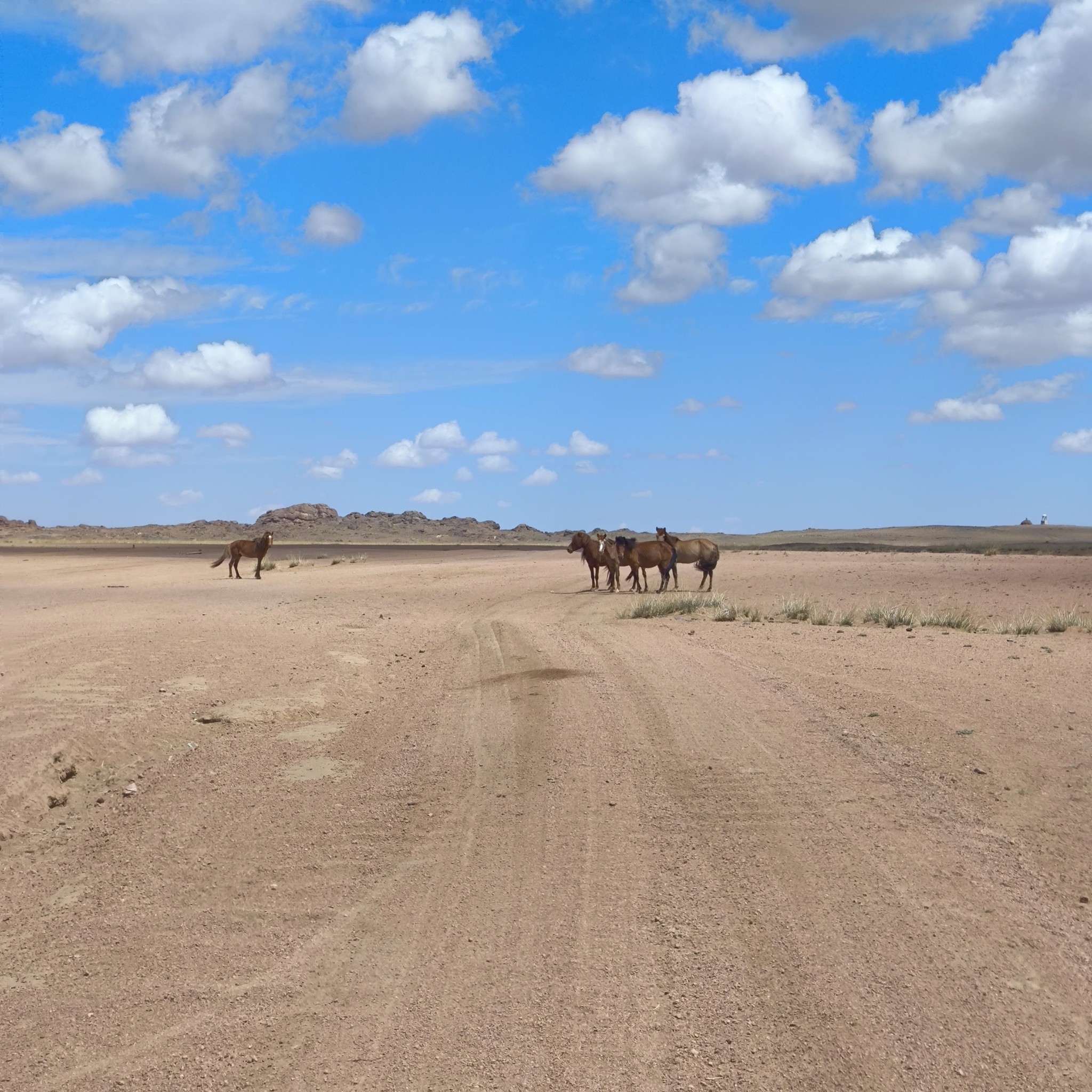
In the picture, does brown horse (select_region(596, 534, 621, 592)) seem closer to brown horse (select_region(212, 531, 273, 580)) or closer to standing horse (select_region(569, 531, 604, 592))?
standing horse (select_region(569, 531, 604, 592))

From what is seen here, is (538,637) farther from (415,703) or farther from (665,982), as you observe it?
(665,982)

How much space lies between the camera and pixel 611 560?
97.5 feet

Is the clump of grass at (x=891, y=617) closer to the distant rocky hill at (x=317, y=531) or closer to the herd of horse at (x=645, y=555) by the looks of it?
the herd of horse at (x=645, y=555)

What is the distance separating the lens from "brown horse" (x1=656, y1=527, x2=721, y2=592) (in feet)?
99.0

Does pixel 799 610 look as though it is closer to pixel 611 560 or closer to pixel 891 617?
pixel 891 617

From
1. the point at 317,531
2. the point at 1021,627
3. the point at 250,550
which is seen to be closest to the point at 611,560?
the point at 1021,627

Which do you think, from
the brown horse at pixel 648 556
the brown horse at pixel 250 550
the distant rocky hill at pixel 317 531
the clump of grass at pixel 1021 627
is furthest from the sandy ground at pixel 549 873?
the distant rocky hill at pixel 317 531

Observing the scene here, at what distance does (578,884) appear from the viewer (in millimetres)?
6668

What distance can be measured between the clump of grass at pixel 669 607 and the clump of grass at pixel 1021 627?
548 centimetres

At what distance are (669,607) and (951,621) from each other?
5.58 metres

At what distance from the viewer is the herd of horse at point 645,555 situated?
2877 centimetres

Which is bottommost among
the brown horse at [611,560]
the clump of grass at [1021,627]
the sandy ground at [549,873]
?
the sandy ground at [549,873]

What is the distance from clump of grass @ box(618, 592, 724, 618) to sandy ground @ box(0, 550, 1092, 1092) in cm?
723

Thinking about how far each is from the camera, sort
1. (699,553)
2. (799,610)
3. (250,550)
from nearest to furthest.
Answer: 1. (799,610)
2. (699,553)
3. (250,550)
